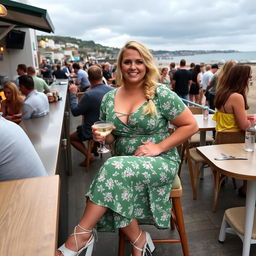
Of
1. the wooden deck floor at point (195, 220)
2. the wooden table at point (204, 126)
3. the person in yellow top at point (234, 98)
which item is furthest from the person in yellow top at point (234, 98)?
the wooden deck floor at point (195, 220)

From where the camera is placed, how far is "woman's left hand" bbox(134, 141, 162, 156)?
5.56 feet

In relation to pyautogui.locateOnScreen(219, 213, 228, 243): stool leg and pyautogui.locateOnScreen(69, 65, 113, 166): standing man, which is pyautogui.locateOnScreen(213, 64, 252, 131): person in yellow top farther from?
pyautogui.locateOnScreen(69, 65, 113, 166): standing man

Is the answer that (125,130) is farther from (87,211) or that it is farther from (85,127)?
(85,127)

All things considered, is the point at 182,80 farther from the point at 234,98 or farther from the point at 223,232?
the point at 223,232

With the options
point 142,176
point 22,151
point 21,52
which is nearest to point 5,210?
point 22,151

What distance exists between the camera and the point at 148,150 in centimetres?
170

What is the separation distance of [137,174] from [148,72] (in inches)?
29.3

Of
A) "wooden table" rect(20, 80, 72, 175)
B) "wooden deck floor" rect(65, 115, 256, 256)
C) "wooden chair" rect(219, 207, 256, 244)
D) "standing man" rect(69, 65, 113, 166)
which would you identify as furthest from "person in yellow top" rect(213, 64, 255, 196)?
"wooden table" rect(20, 80, 72, 175)

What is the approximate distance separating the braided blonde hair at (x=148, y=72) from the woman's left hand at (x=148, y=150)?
0.21 metres

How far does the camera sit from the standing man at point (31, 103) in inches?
123

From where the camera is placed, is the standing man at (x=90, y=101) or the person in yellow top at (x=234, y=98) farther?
the standing man at (x=90, y=101)

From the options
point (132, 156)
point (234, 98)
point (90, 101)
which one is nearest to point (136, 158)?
point (132, 156)

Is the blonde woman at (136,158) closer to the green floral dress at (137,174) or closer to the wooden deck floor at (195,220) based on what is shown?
the green floral dress at (137,174)

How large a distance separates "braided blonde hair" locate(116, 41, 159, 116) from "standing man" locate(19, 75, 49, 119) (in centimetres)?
163
